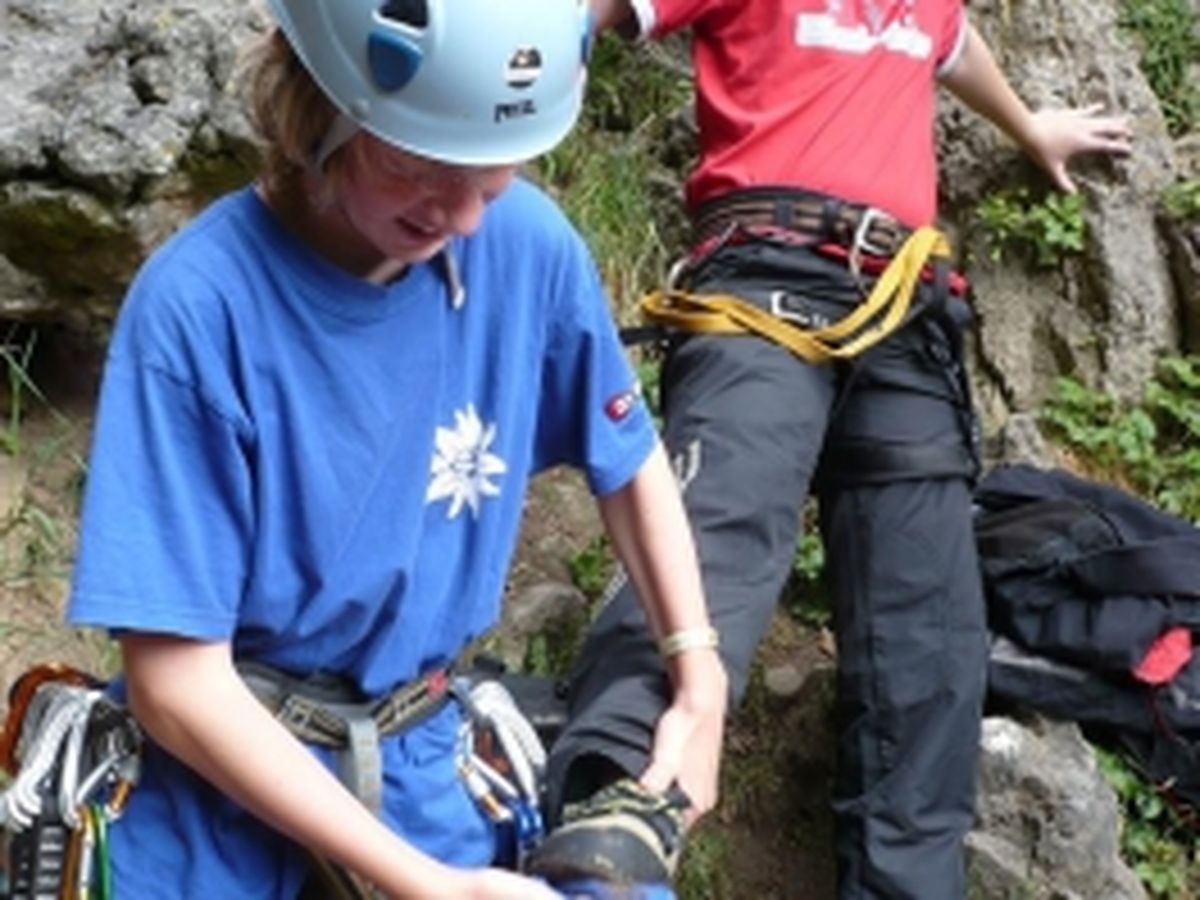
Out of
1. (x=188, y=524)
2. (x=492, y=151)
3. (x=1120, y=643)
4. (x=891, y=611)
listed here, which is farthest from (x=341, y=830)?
(x=1120, y=643)

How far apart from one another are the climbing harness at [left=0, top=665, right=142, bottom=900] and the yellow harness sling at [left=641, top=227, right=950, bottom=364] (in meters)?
2.01

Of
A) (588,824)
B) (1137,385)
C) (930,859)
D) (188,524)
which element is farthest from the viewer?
(1137,385)

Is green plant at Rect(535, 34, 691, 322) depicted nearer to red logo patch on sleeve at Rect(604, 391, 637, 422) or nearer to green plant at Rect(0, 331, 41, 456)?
green plant at Rect(0, 331, 41, 456)

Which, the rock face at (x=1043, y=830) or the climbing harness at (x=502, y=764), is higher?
the climbing harness at (x=502, y=764)

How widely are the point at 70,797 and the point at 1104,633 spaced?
2.59 meters

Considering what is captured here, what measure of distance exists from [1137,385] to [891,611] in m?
1.70

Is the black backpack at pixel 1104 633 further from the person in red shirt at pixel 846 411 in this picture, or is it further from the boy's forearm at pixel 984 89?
the boy's forearm at pixel 984 89

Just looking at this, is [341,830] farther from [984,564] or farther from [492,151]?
[984,564]

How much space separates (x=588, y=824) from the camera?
2.15 metres

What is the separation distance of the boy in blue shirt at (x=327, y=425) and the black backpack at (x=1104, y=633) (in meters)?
2.18

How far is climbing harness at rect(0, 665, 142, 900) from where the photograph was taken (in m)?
1.97

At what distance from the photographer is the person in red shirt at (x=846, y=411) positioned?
139 inches

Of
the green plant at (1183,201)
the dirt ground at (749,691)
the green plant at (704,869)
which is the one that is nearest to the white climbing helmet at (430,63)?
the dirt ground at (749,691)

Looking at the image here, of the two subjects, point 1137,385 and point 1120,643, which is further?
point 1137,385
